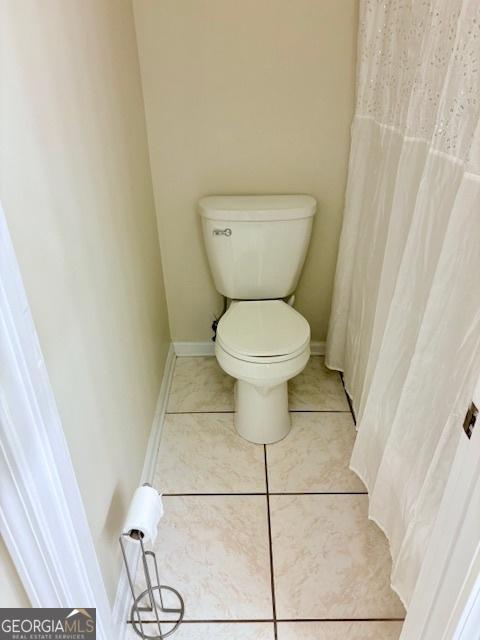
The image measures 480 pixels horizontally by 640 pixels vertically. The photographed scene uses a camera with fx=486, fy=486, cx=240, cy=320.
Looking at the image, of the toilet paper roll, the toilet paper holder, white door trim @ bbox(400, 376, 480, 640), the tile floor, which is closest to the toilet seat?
the tile floor

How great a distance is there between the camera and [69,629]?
0.87 metres

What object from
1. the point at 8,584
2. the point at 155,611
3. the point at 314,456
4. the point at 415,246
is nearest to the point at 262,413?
the point at 314,456

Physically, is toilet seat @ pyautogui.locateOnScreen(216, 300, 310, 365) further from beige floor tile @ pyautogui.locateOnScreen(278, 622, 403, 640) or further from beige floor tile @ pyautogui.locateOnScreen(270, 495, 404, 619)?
beige floor tile @ pyautogui.locateOnScreen(278, 622, 403, 640)

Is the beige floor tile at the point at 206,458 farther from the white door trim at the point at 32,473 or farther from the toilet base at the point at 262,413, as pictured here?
the white door trim at the point at 32,473

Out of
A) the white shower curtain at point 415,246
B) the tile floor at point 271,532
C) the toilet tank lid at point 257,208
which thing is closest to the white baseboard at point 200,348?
the tile floor at point 271,532

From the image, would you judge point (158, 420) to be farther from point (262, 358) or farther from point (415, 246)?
point (415, 246)

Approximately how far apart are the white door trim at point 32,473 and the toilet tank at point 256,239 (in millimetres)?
1181

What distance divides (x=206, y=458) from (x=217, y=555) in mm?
381

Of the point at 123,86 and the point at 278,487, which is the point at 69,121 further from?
the point at 278,487

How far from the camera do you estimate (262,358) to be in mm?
1594

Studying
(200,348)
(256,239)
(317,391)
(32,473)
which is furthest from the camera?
(200,348)

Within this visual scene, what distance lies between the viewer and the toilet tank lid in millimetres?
1783

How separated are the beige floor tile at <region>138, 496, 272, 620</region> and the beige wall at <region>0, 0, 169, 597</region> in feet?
0.72

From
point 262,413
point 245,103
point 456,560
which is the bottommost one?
point 262,413
